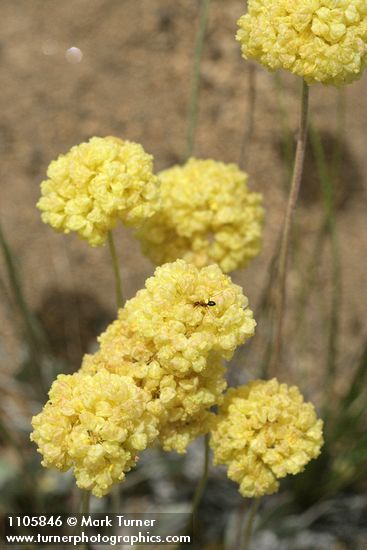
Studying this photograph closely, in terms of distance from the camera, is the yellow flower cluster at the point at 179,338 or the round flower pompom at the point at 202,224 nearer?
the yellow flower cluster at the point at 179,338

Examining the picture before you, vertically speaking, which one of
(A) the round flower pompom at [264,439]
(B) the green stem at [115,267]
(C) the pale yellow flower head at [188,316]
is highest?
(B) the green stem at [115,267]

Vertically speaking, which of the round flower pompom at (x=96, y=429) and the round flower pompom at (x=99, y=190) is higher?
the round flower pompom at (x=99, y=190)

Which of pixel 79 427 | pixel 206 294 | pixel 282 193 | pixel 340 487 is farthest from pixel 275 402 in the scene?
pixel 282 193

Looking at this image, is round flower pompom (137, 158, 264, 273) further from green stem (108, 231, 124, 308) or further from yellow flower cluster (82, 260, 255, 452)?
yellow flower cluster (82, 260, 255, 452)

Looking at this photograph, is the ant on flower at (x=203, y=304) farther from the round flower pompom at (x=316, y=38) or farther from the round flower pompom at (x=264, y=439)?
the round flower pompom at (x=316, y=38)

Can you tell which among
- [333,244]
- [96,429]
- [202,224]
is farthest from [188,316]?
[333,244]

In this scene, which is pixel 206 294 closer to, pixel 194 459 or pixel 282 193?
pixel 194 459

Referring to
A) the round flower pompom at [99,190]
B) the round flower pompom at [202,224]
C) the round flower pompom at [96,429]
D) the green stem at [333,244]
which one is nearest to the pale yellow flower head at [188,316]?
the round flower pompom at [96,429]

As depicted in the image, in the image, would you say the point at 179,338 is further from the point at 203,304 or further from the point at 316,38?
the point at 316,38
